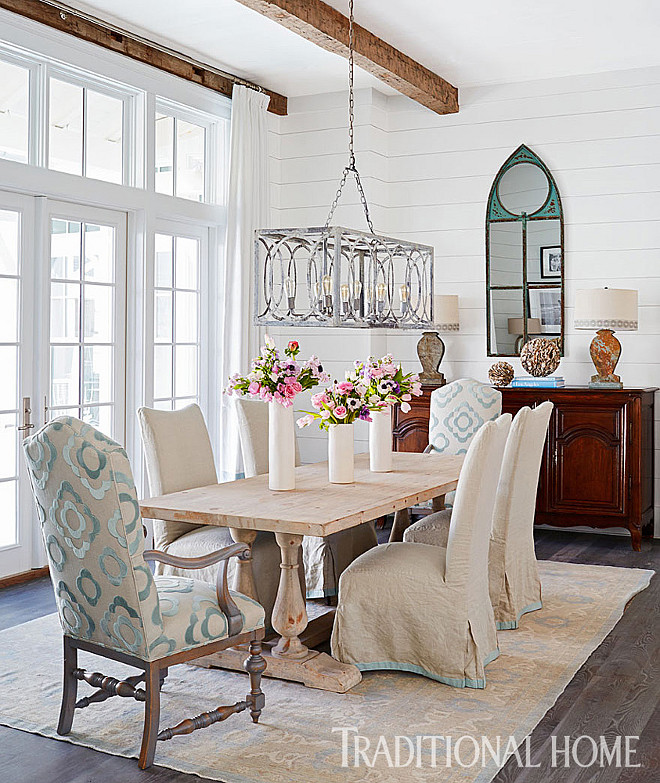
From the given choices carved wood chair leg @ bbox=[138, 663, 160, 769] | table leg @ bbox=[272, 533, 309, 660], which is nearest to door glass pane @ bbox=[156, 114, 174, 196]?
table leg @ bbox=[272, 533, 309, 660]

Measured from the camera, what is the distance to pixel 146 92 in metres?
5.60

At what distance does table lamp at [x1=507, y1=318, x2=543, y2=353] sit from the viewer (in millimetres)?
6387

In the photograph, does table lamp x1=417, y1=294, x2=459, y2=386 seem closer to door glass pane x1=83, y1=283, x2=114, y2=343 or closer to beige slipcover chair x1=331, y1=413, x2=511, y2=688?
door glass pane x1=83, y1=283, x2=114, y2=343

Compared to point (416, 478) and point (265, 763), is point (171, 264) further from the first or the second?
point (265, 763)

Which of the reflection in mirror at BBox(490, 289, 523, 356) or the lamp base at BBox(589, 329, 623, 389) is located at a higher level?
the reflection in mirror at BBox(490, 289, 523, 356)

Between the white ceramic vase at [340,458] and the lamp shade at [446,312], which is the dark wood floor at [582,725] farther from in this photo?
the lamp shade at [446,312]

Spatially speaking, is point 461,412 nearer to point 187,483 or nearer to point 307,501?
point 187,483

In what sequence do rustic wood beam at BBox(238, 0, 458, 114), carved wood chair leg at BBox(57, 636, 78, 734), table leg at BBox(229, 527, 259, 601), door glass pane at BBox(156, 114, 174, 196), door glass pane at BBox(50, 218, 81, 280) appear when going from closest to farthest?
carved wood chair leg at BBox(57, 636, 78, 734), table leg at BBox(229, 527, 259, 601), rustic wood beam at BBox(238, 0, 458, 114), door glass pane at BBox(50, 218, 81, 280), door glass pane at BBox(156, 114, 174, 196)

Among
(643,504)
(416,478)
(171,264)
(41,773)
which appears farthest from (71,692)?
(643,504)

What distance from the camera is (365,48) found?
531 cm

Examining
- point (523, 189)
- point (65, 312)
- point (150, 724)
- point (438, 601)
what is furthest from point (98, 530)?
point (523, 189)

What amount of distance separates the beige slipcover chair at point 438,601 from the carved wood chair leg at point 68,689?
1.03 metres

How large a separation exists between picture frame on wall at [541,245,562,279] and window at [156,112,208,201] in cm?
233

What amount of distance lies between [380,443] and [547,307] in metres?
2.45
